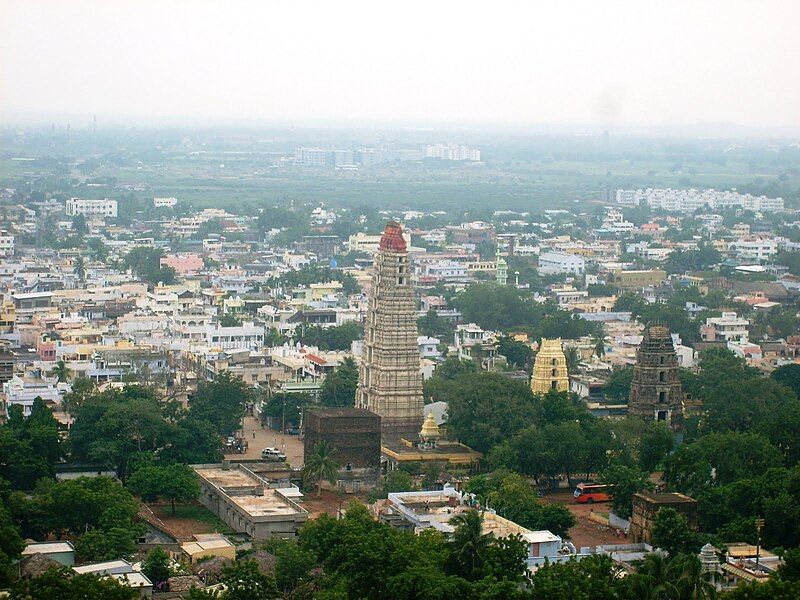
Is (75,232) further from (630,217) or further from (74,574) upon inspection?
(74,574)

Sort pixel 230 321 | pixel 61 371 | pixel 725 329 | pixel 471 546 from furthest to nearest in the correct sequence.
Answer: pixel 725 329 < pixel 230 321 < pixel 61 371 < pixel 471 546

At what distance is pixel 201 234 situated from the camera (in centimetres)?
9712

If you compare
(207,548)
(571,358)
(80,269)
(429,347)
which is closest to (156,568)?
(207,548)

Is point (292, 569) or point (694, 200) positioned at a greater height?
point (292, 569)

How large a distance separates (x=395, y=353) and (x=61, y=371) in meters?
10.0

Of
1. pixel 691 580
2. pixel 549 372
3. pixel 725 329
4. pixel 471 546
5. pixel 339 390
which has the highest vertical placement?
pixel 691 580

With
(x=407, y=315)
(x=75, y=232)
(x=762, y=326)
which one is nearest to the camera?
(x=407, y=315)

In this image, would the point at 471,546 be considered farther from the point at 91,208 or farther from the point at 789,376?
the point at 91,208

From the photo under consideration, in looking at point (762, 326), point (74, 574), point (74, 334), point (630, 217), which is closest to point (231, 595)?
point (74, 574)

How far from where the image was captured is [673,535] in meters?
33.4

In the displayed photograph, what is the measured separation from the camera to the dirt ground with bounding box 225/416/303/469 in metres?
42.9

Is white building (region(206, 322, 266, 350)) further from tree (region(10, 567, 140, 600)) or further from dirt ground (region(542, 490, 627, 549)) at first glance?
tree (region(10, 567, 140, 600))

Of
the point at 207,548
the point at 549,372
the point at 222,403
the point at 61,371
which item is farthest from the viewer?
the point at 61,371

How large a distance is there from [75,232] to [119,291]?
29583 mm
